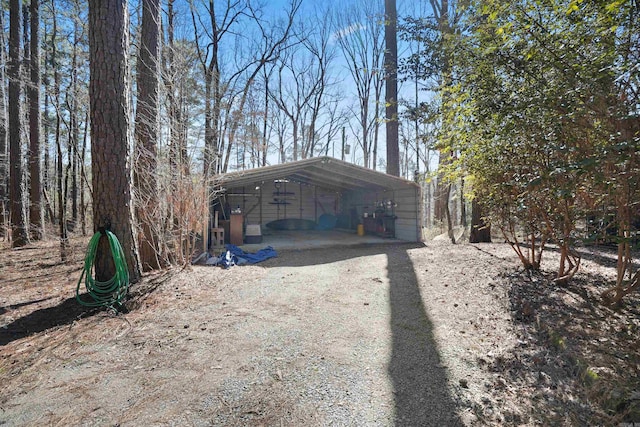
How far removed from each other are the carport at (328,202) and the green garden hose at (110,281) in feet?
15.9

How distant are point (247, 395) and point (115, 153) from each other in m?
3.17

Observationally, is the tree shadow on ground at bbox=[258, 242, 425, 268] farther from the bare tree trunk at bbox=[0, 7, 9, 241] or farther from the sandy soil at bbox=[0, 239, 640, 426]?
the bare tree trunk at bbox=[0, 7, 9, 241]

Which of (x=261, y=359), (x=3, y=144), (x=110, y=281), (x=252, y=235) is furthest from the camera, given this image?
(x=252, y=235)

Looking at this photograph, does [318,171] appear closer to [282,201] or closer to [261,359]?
[282,201]

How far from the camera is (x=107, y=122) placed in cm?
348

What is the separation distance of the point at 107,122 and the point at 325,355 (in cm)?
352

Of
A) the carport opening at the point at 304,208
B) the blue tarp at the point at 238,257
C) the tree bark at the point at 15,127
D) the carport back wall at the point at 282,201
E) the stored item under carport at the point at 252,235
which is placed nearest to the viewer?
the blue tarp at the point at 238,257

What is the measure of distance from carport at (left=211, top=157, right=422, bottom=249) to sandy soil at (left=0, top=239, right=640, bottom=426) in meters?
5.16

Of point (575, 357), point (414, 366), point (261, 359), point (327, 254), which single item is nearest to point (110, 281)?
point (261, 359)

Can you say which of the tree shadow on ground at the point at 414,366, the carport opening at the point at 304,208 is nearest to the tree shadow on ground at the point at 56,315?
the tree shadow on ground at the point at 414,366

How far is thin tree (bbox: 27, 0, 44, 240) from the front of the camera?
747cm

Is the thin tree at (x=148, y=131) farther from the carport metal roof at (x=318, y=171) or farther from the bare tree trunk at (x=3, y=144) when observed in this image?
the bare tree trunk at (x=3, y=144)

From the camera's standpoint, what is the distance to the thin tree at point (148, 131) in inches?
178

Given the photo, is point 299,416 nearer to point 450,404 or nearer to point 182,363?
point 450,404
